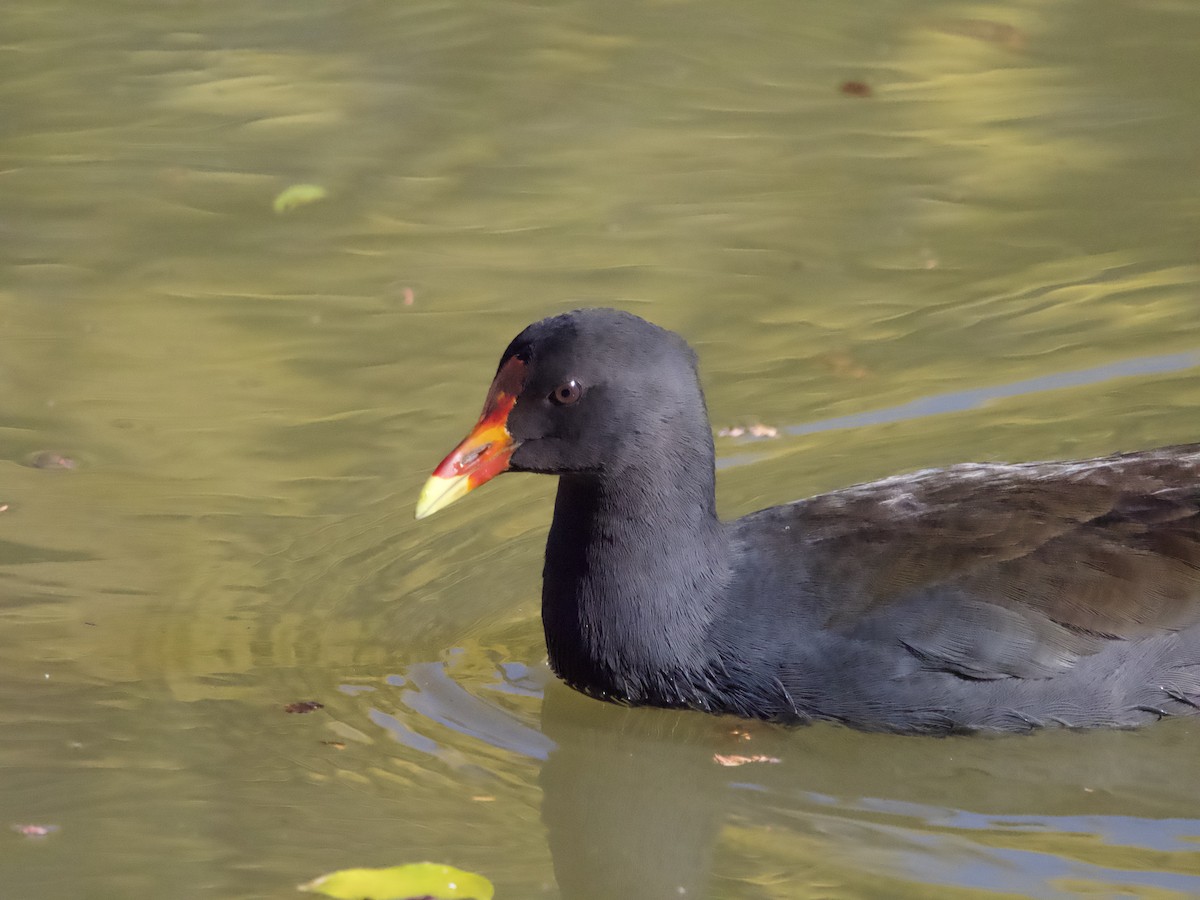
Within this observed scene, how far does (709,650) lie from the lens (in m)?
4.92

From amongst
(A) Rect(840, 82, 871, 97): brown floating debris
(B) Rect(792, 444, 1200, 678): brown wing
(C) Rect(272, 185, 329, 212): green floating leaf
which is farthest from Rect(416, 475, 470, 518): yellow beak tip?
(A) Rect(840, 82, 871, 97): brown floating debris

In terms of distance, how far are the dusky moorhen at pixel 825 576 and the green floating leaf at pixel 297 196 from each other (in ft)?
12.5

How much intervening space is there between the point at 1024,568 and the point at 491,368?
269 cm

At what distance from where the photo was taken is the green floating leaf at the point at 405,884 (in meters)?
4.24

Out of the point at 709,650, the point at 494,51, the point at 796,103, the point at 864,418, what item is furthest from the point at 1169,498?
the point at 494,51

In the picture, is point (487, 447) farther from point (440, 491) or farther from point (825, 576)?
point (825, 576)

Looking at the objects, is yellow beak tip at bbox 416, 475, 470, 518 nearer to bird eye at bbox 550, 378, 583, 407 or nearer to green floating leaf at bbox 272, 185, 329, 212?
bird eye at bbox 550, 378, 583, 407

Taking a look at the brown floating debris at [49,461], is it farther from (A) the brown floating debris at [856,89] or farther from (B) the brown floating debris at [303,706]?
(A) the brown floating debris at [856,89]

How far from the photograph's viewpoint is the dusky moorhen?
4.78m

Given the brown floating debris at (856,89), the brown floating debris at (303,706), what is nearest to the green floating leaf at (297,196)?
the brown floating debris at (856,89)

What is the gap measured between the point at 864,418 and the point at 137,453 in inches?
98.6

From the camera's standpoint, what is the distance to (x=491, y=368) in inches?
275

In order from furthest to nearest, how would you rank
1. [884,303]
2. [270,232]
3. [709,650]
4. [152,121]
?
[152,121]
[270,232]
[884,303]
[709,650]

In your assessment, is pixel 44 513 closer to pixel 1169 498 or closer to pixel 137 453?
pixel 137 453
